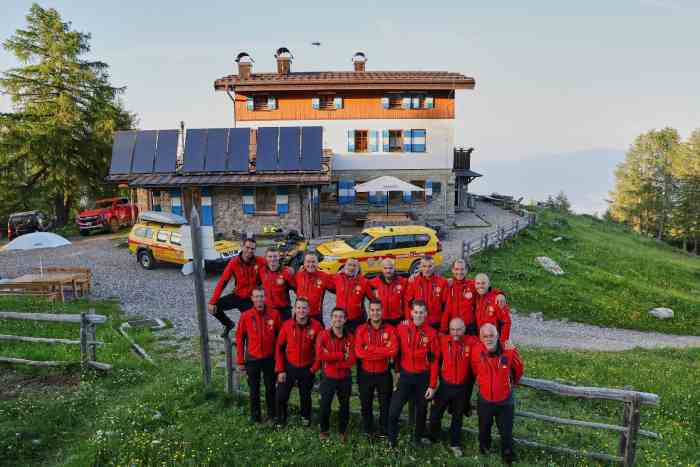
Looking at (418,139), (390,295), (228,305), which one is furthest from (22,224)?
(390,295)

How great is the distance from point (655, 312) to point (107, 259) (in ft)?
72.2

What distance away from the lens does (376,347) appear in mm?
5844

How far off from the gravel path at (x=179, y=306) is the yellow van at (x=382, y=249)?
1.45 meters

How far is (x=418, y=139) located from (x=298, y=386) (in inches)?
919

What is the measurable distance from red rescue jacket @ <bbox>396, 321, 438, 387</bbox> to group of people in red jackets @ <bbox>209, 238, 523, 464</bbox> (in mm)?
13

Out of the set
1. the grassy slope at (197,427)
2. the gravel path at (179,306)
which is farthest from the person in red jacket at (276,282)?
the gravel path at (179,306)

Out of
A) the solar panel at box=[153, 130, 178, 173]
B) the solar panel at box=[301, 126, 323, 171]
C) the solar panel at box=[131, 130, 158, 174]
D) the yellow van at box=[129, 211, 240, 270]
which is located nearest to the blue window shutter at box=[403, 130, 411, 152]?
the solar panel at box=[301, 126, 323, 171]

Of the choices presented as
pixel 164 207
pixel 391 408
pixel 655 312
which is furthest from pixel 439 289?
pixel 164 207

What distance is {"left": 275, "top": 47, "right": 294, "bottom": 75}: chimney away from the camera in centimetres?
3070

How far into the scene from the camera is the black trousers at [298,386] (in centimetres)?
618

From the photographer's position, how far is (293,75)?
1157 inches

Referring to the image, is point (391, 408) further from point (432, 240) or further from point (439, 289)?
point (432, 240)

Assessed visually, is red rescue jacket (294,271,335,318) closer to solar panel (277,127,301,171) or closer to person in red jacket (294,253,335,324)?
person in red jacket (294,253,335,324)

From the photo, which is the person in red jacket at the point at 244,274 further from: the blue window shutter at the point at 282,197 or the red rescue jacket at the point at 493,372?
the blue window shutter at the point at 282,197
